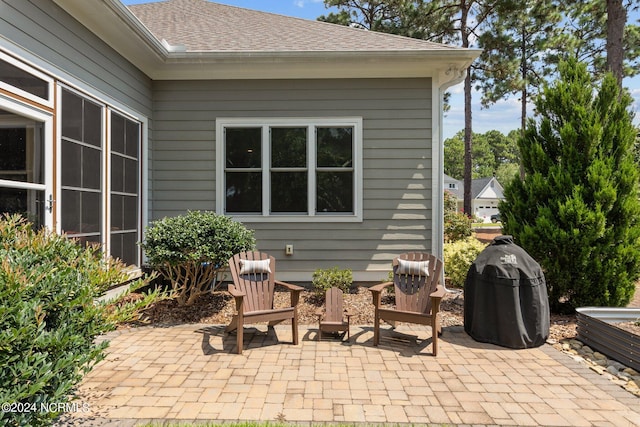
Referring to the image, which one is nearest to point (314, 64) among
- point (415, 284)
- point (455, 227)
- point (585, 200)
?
point (415, 284)

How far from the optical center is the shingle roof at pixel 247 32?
5301 mm

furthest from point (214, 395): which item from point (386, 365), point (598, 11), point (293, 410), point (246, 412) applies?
point (598, 11)

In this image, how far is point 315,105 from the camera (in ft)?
18.1

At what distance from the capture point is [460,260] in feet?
18.6

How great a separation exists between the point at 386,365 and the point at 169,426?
1.75 m

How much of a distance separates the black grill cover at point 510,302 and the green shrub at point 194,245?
268cm

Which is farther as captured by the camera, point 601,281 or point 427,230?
point 427,230

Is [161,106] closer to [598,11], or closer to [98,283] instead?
[98,283]

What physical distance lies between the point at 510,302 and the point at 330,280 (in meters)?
2.21

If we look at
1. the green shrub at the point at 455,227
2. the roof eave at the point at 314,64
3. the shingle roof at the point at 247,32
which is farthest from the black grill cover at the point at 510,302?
the green shrub at the point at 455,227

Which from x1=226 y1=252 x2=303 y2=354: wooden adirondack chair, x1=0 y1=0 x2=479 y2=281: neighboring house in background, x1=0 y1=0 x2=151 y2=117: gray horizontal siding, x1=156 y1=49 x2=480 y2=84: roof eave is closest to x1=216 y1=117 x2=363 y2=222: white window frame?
x1=0 y1=0 x2=479 y2=281: neighboring house in background

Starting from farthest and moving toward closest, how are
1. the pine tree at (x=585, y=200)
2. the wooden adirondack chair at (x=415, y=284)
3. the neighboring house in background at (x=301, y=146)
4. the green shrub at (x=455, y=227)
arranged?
the green shrub at (x=455, y=227) < the neighboring house in background at (x=301, y=146) < the pine tree at (x=585, y=200) < the wooden adirondack chair at (x=415, y=284)

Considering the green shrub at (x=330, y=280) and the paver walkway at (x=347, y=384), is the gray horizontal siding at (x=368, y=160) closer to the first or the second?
the green shrub at (x=330, y=280)

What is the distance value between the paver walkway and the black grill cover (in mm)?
145
